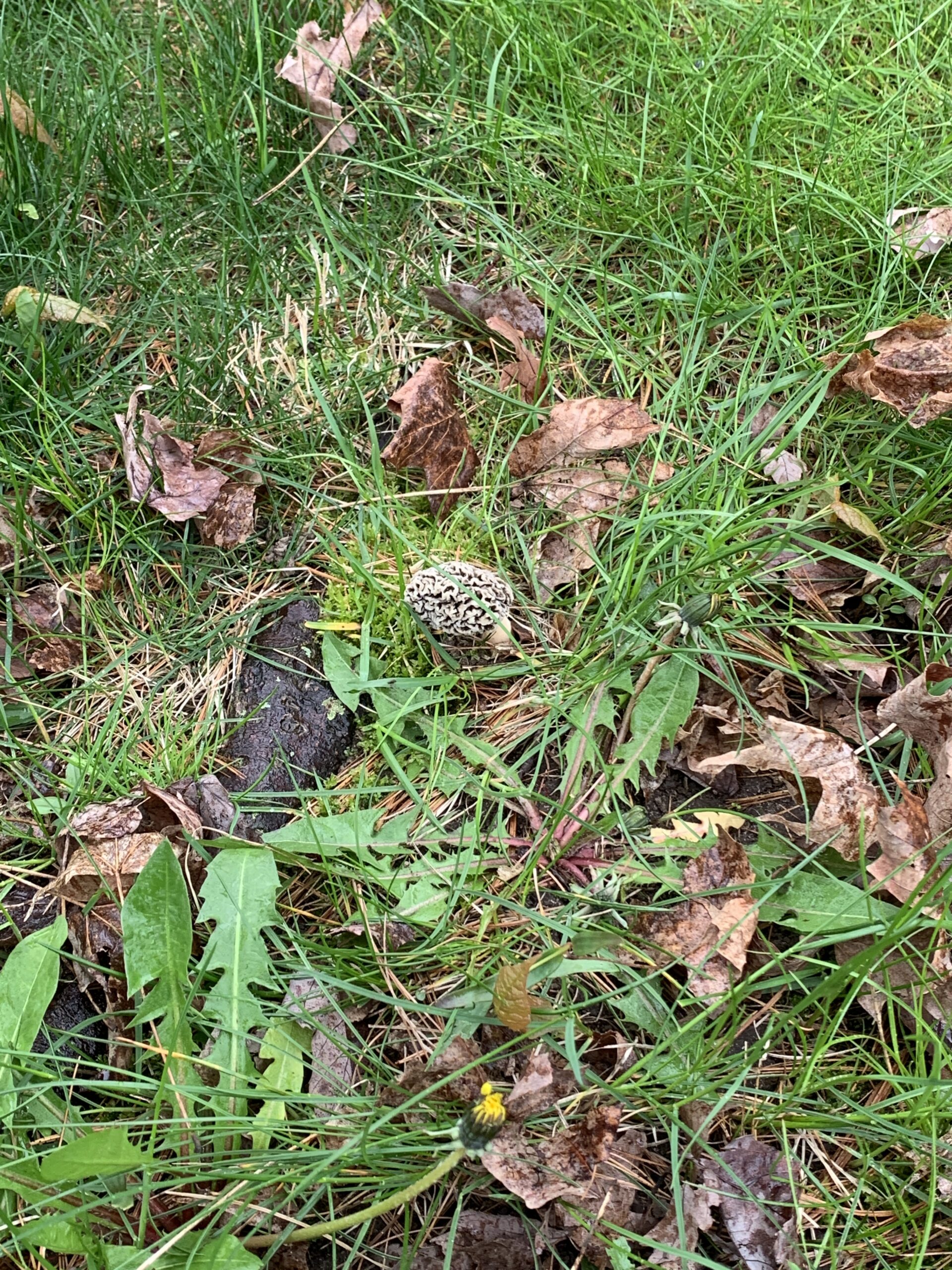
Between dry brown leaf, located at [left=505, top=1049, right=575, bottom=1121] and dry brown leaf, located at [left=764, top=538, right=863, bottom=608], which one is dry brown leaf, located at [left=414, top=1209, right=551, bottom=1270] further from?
dry brown leaf, located at [left=764, top=538, right=863, bottom=608]

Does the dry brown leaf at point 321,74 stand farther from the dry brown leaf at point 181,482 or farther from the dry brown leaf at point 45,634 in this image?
the dry brown leaf at point 45,634

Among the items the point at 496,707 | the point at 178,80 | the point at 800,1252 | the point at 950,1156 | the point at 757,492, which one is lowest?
the point at 800,1252

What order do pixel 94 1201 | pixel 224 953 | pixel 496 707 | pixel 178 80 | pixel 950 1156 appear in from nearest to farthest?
pixel 94 1201
pixel 950 1156
pixel 224 953
pixel 496 707
pixel 178 80

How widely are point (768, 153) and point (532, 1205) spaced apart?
3062 millimetres

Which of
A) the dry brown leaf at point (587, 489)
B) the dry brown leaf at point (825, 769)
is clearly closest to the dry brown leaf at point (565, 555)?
the dry brown leaf at point (587, 489)

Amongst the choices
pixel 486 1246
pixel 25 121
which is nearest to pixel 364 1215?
pixel 486 1246

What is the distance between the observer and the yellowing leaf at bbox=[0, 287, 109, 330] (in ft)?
9.80

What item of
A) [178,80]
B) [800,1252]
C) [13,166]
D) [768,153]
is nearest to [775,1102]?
[800,1252]

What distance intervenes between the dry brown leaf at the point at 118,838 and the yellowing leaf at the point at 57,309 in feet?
5.09

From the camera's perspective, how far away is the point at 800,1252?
73.6 inches

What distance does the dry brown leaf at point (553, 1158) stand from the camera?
1.85m

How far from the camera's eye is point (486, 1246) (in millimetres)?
1873

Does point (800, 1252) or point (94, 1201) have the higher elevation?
point (94, 1201)

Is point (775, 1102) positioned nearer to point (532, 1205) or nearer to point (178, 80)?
point (532, 1205)
